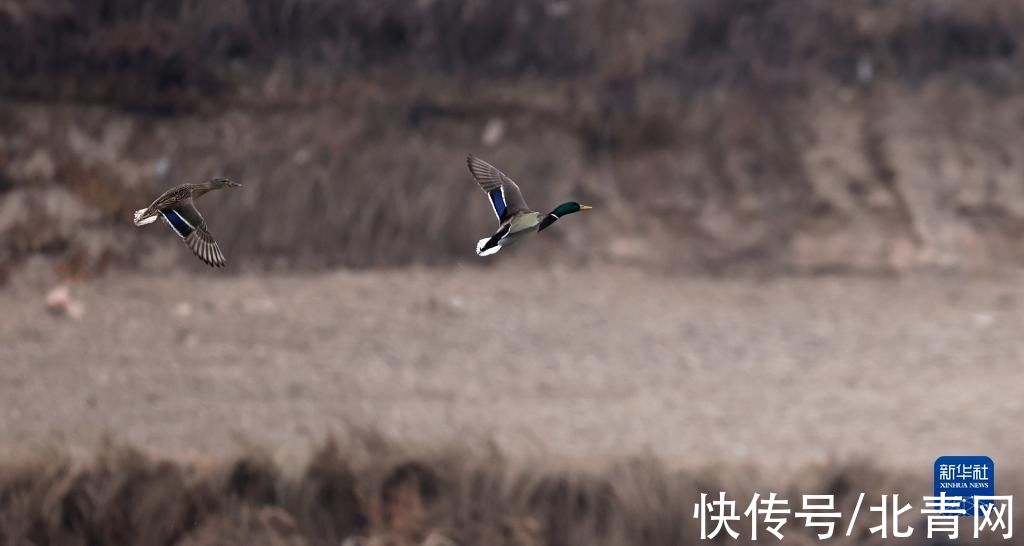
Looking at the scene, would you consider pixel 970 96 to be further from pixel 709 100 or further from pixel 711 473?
pixel 711 473

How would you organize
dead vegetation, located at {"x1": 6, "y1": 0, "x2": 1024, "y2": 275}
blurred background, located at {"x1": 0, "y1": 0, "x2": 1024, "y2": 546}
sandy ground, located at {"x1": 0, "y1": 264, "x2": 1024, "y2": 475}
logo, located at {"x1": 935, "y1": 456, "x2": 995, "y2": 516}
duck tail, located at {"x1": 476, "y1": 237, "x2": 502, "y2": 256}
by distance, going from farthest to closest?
dead vegetation, located at {"x1": 6, "y1": 0, "x2": 1024, "y2": 275}, blurred background, located at {"x1": 0, "y1": 0, "x2": 1024, "y2": 546}, sandy ground, located at {"x1": 0, "y1": 264, "x2": 1024, "y2": 475}, logo, located at {"x1": 935, "y1": 456, "x2": 995, "y2": 516}, duck tail, located at {"x1": 476, "y1": 237, "x2": 502, "y2": 256}

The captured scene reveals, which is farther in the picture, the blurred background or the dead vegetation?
the dead vegetation

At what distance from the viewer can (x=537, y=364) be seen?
3.20 metres

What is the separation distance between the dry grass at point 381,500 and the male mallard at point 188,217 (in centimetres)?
122

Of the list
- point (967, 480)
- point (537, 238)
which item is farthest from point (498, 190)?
point (537, 238)

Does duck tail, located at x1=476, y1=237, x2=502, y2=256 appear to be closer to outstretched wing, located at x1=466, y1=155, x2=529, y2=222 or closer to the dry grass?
outstretched wing, located at x1=466, y1=155, x2=529, y2=222

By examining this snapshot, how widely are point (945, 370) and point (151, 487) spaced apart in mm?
1886

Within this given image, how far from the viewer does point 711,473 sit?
222cm

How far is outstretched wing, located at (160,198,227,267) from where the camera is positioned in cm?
85

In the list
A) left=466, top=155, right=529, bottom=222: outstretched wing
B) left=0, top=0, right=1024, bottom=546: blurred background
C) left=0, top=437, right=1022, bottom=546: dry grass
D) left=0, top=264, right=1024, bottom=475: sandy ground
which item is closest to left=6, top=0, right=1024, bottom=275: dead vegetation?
left=0, top=0, right=1024, bottom=546: blurred background

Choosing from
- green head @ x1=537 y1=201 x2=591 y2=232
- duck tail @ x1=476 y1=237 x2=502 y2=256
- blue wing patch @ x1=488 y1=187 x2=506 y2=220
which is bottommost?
duck tail @ x1=476 y1=237 x2=502 y2=256

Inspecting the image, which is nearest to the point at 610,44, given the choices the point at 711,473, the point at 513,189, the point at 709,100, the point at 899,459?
the point at 709,100

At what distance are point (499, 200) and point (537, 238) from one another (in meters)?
2.76

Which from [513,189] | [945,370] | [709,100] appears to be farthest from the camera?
[709,100]
